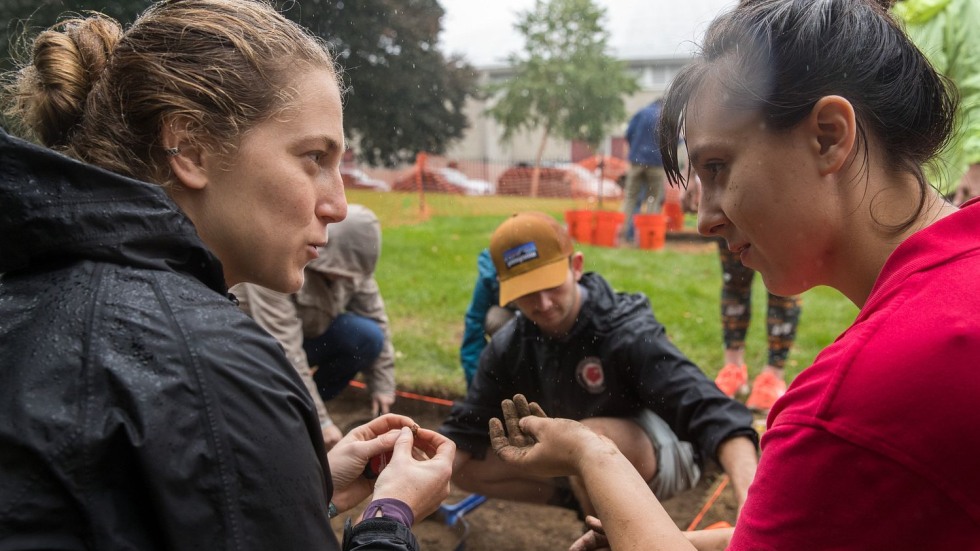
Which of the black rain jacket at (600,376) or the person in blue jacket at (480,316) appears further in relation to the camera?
the person in blue jacket at (480,316)

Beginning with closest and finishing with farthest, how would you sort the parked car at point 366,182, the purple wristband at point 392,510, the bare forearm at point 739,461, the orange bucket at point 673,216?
the purple wristband at point 392,510 < the bare forearm at point 739,461 < the orange bucket at point 673,216 < the parked car at point 366,182

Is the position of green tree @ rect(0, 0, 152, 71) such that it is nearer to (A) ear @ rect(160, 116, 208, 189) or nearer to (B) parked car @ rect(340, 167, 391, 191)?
(A) ear @ rect(160, 116, 208, 189)

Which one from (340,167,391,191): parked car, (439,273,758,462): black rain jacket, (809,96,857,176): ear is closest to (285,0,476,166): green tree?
(340,167,391,191): parked car

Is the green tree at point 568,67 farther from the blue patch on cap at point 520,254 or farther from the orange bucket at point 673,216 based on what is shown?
the orange bucket at point 673,216

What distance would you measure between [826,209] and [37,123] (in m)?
1.40

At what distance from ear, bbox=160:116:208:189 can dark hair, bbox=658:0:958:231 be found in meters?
0.93

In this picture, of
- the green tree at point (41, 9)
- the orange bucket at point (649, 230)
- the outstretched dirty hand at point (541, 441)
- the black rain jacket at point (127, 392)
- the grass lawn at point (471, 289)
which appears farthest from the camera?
the orange bucket at point (649, 230)

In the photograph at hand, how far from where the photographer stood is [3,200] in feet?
3.30

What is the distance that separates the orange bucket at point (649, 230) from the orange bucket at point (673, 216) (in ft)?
3.35

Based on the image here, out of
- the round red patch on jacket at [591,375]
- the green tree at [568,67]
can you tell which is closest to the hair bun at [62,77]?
the round red patch on jacket at [591,375]

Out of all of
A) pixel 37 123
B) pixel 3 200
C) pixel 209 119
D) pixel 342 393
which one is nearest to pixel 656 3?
pixel 209 119

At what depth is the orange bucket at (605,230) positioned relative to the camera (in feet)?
19.1

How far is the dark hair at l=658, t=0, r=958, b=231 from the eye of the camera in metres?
1.25

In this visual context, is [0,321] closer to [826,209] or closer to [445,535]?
[826,209]
